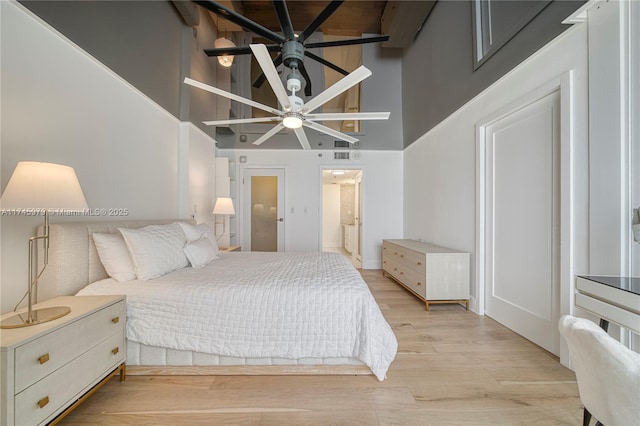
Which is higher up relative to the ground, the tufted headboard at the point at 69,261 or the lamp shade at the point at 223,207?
the lamp shade at the point at 223,207

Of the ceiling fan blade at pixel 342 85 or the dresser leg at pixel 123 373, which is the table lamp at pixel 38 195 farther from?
the ceiling fan blade at pixel 342 85

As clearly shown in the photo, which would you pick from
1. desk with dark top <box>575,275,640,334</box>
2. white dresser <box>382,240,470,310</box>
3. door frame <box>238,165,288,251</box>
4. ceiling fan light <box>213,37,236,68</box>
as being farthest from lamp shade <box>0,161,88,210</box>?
ceiling fan light <box>213,37,236,68</box>

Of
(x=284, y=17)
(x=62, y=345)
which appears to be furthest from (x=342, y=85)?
(x=62, y=345)

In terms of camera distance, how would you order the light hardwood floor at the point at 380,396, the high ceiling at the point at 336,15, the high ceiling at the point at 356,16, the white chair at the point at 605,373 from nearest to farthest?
the white chair at the point at 605,373 < the light hardwood floor at the point at 380,396 < the high ceiling at the point at 356,16 < the high ceiling at the point at 336,15

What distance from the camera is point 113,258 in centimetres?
172

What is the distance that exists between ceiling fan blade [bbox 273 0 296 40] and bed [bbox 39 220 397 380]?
1949mm

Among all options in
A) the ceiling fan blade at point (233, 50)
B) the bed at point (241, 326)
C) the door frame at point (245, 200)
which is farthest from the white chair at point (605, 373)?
the door frame at point (245, 200)

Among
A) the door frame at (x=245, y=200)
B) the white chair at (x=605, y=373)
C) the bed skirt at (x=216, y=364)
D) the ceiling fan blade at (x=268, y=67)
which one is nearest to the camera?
the white chair at (x=605, y=373)

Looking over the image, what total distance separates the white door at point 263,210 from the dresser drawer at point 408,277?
2.15m

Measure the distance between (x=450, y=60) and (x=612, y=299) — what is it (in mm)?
3065

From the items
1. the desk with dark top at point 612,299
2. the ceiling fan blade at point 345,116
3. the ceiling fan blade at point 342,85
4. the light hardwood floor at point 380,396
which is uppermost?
the ceiling fan blade at point 342,85

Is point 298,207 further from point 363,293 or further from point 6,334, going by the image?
point 6,334

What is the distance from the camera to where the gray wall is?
72.4 inches

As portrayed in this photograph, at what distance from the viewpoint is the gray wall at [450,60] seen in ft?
6.03
